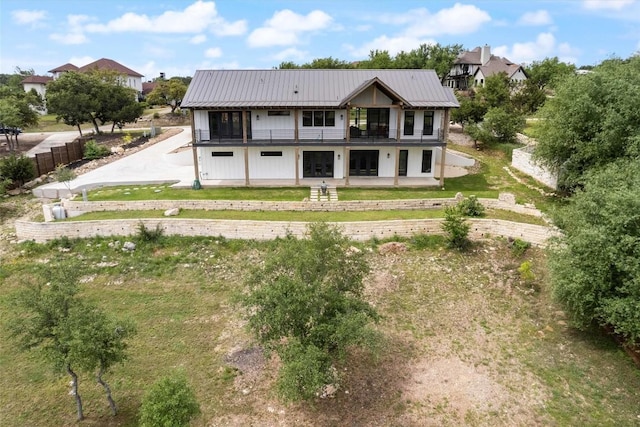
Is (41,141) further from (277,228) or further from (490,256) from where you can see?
(490,256)

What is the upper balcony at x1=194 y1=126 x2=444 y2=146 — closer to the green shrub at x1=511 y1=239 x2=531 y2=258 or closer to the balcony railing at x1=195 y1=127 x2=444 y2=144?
the balcony railing at x1=195 y1=127 x2=444 y2=144

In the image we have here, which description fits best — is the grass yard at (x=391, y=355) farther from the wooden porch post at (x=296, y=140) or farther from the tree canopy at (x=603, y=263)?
the wooden porch post at (x=296, y=140)

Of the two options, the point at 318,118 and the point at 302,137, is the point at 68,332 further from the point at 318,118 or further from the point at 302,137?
the point at 318,118

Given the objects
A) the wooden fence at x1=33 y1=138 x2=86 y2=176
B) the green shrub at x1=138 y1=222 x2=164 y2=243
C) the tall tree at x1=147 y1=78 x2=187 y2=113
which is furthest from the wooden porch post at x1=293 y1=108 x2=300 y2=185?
the tall tree at x1=147 y1=78 x2=187 y2=113

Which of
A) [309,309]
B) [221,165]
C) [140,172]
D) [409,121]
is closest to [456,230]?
[309,309]

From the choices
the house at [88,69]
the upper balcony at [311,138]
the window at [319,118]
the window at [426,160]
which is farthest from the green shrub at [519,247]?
the house at [88,69]

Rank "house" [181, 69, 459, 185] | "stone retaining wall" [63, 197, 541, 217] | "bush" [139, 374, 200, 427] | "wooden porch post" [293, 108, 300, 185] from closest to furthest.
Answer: "bush" [139, 374, 200, 427]
"stone retaining wall" [63, 197, 541, 217]
"wooden porch post" [293, 108, 300, 185]
"house" [181, 69, 459, 185]
